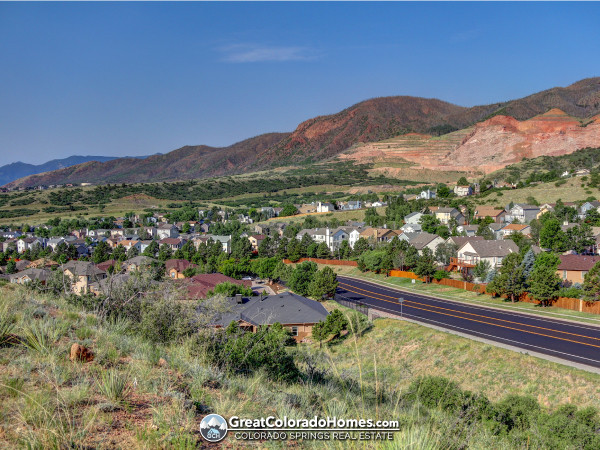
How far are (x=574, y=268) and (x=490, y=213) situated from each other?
37245mm

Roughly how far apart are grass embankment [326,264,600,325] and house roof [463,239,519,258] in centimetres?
783

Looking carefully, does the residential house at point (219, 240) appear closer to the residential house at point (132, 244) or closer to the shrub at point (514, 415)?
the residential house at point (132, 244)

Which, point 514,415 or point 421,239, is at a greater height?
point 421,239

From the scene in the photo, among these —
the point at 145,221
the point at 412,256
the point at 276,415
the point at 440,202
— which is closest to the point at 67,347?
the point at 276,415

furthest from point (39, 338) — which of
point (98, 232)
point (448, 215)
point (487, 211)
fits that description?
point (98, 232)

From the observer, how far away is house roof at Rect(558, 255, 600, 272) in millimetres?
42312

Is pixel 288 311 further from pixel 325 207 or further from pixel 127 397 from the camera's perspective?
pixel 325 207

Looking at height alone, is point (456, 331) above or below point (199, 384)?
below

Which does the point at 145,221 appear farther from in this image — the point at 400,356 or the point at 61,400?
the point at 61,400

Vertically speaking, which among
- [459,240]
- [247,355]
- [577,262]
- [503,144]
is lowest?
[577,262]

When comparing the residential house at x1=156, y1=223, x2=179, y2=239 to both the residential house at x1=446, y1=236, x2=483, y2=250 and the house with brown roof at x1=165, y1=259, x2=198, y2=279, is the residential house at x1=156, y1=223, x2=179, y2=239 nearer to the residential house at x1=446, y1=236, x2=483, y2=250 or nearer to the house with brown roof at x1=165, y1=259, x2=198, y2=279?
the house with brown roof at x1=165, y1=259, x2=198, y2=279

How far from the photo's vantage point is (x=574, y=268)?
42.6m

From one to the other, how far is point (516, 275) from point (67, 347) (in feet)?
127

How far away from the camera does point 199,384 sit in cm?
571
